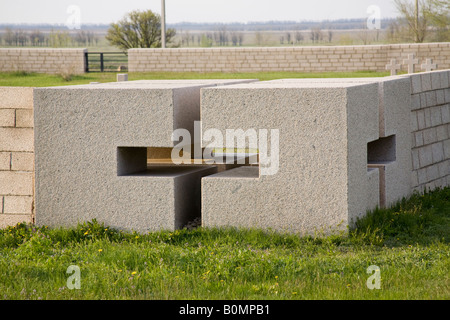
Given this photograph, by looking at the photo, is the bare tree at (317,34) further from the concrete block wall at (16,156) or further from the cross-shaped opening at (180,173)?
the concrete block wall at (16,156)

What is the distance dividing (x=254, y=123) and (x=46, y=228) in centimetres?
238

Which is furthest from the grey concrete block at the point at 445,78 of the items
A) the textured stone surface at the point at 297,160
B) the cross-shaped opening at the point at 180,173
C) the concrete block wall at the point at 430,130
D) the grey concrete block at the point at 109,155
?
the grey concrete block at the point at 109,155

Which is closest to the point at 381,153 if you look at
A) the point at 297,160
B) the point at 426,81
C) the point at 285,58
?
the point at 426,81

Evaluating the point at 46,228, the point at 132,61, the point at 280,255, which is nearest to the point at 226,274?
the point at 280,255

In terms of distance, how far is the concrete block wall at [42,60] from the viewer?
31062mm

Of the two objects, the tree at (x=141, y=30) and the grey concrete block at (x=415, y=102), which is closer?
the grey concrete block at (x=415, y=102)

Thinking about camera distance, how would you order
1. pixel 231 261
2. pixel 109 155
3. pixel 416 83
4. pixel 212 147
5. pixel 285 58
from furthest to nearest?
pixel 285 58, pixel 416 83, pixel 109 155, pixel 212 147, pixel 231 261

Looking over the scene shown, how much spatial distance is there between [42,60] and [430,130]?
2510 centimetres

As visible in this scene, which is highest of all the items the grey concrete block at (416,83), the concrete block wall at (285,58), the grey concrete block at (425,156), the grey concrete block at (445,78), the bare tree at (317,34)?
the bare tree at (317,34)

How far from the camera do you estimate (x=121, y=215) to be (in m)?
6.70

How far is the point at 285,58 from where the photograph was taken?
29.5 meters

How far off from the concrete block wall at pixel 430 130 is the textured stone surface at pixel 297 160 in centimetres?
214

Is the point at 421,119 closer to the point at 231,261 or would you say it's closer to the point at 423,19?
the point at 231,261
